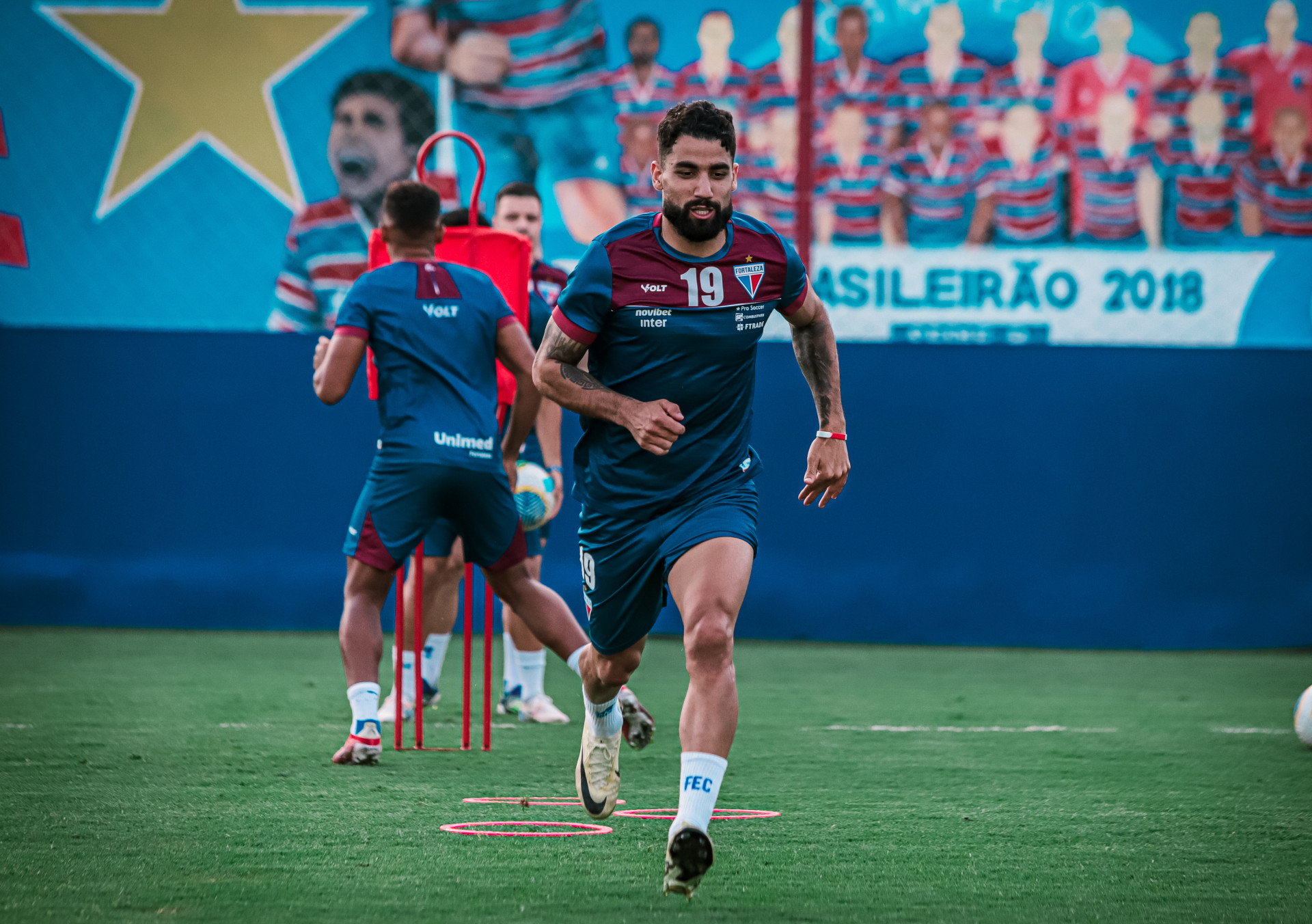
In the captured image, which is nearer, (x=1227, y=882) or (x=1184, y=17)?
(x=1227, y=882)

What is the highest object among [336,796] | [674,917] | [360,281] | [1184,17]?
[1184,17]

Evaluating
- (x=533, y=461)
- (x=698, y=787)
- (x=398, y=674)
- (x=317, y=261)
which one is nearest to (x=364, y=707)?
(x=398, y=674)

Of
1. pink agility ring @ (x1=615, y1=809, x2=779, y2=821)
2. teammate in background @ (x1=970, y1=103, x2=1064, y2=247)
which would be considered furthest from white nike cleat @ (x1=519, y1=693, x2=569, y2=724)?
teammate in background @ (x1=970, y1=103, x2=1064, y2=247)

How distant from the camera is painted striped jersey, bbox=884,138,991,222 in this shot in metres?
Answer: 13.5

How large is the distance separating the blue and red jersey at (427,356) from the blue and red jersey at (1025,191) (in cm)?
909

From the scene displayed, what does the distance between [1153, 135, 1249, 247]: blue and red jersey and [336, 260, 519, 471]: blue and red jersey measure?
9.69 meters

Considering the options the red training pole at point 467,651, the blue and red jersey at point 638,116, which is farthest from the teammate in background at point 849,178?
the red training pole at point 467,651

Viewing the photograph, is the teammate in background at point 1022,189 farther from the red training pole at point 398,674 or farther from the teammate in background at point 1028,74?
the red training pole at point 398,674

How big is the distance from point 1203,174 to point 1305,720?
8.75 meters

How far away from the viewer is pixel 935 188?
44.5 ft

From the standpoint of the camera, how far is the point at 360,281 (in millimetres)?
5316

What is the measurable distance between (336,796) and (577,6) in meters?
10.6

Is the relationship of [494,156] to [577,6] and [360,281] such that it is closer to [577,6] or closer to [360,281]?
[577,6]

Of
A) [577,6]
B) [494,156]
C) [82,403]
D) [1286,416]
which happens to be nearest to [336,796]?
[82,403]
